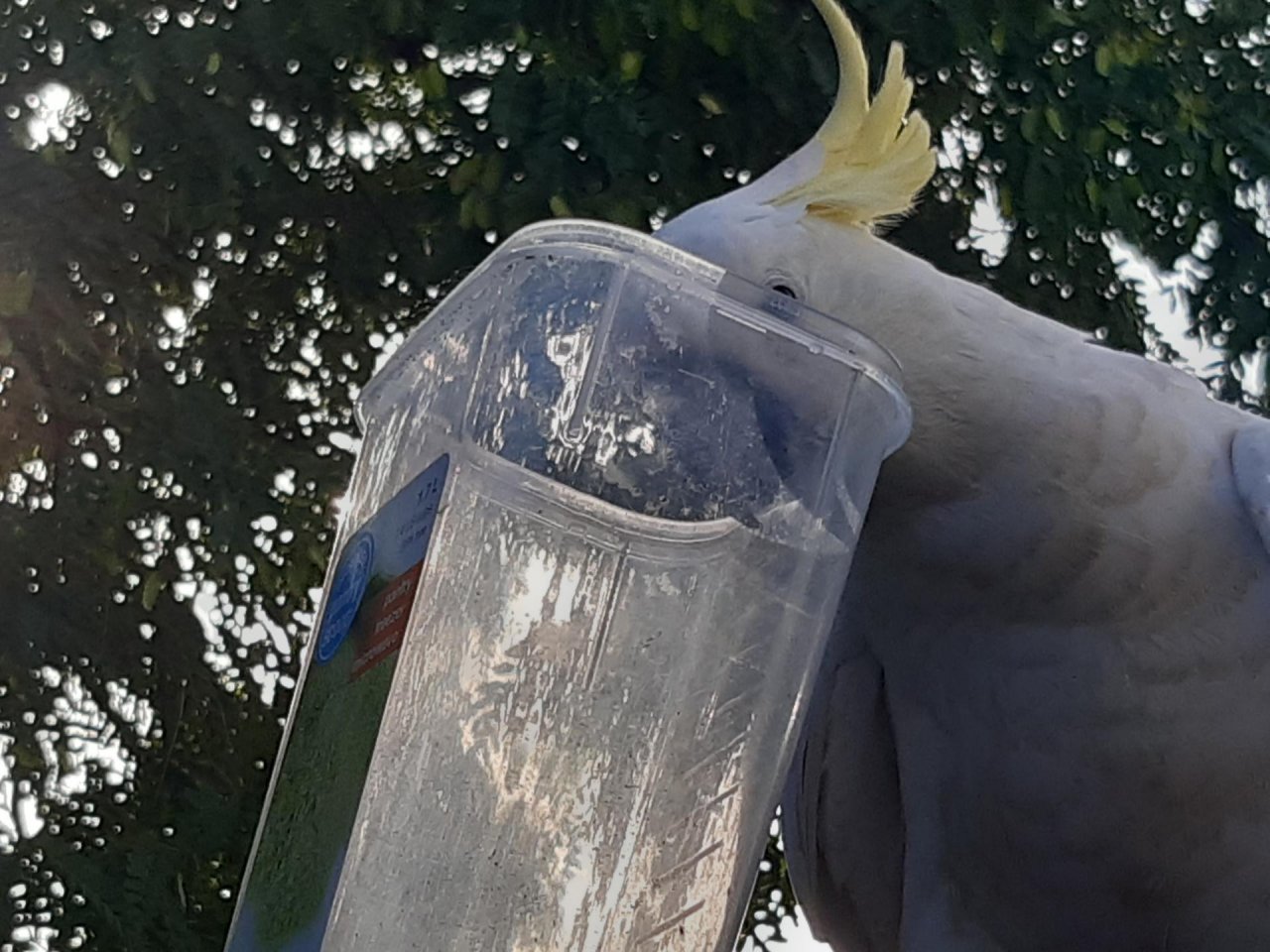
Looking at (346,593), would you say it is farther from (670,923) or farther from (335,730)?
(670,923)

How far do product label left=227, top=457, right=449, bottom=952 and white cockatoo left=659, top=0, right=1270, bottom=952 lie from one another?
28cm

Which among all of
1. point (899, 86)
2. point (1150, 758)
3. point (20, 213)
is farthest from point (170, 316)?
point (1150, 758)

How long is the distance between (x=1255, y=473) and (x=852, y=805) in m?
0.34

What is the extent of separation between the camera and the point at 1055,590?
2.67 feet

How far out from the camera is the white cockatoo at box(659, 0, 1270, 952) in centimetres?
78

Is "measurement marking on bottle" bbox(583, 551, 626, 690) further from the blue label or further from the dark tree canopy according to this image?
the dark tree canopy

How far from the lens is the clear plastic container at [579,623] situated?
53 cm

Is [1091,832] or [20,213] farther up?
[20,213]

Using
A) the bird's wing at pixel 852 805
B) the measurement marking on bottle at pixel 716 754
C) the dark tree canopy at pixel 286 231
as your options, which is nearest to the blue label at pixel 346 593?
the measurement marking on bottle at pixel 716 754

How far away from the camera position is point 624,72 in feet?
4.99

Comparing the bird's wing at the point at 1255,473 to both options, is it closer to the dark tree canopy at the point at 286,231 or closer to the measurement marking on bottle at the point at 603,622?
the measurement marking on bottle at the point at 603,622

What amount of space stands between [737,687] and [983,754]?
336 millimetres

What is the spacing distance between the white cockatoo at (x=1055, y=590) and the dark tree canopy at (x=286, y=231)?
756 millimetres

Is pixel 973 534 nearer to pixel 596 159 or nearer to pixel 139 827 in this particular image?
pixel 596 159
